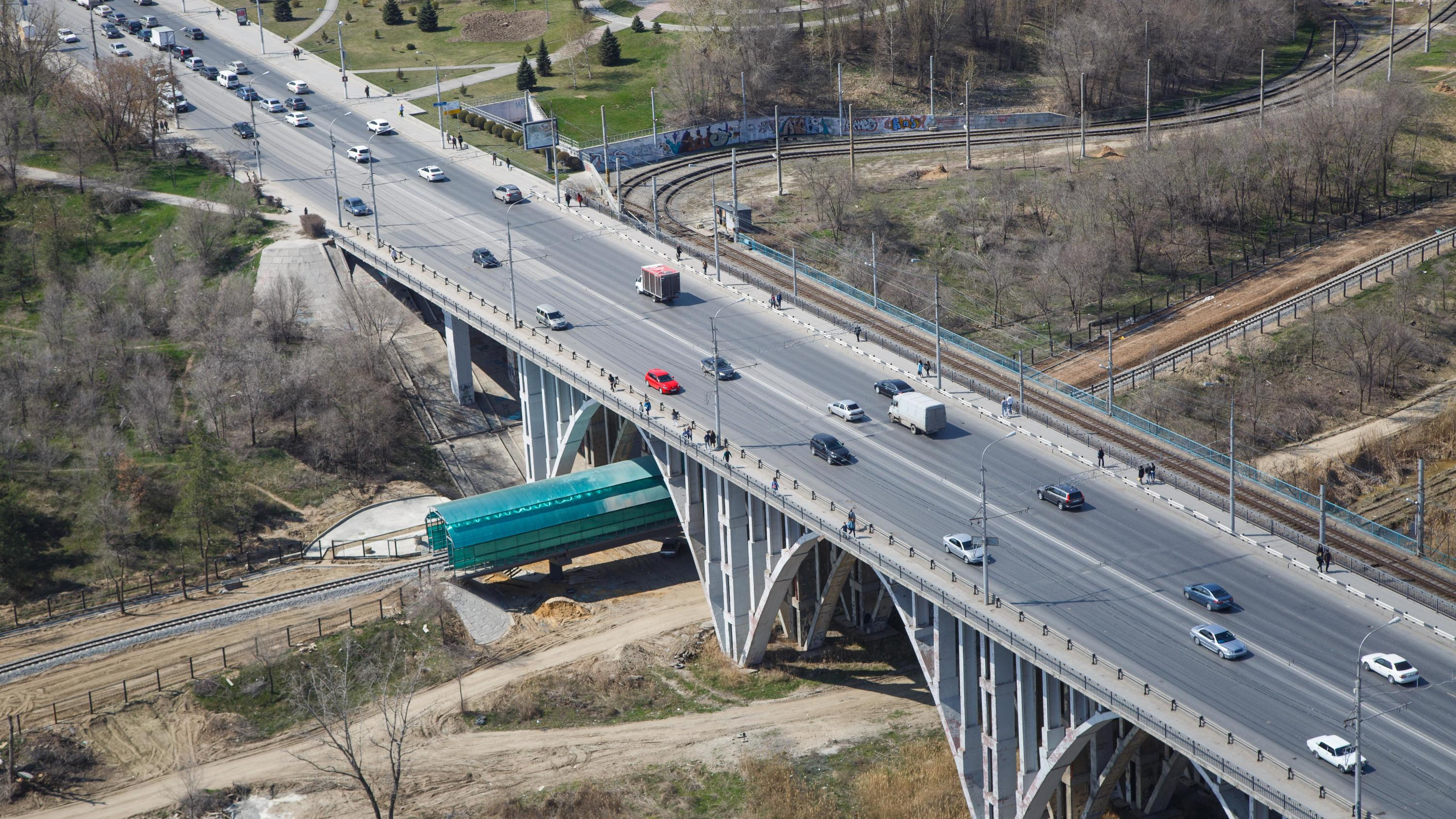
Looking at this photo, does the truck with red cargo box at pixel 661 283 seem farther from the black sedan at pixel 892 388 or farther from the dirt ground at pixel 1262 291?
the dirt ground at pixel 1262 291

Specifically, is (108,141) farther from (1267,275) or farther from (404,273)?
(1267,275)

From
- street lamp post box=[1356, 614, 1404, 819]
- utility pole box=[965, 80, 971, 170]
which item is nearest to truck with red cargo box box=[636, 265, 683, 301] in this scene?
utility pole box=[965, 80, 971, 170]

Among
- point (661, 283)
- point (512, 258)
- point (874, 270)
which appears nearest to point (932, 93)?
point (874, 270)

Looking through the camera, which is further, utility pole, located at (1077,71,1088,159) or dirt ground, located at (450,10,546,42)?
dirt ground, located at (450,10,546,42)

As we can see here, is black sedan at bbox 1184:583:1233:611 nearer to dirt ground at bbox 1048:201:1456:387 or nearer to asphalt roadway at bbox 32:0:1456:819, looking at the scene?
asphalt roadway at bbox 32:0:1456:819

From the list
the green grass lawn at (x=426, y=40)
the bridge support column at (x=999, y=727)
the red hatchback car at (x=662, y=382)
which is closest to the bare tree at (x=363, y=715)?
the red hatchback car at (x=662, y=382)

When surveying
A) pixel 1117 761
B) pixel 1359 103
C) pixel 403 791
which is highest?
pixel 1359 103

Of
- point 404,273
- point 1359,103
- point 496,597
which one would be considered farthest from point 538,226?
point 1359,103
